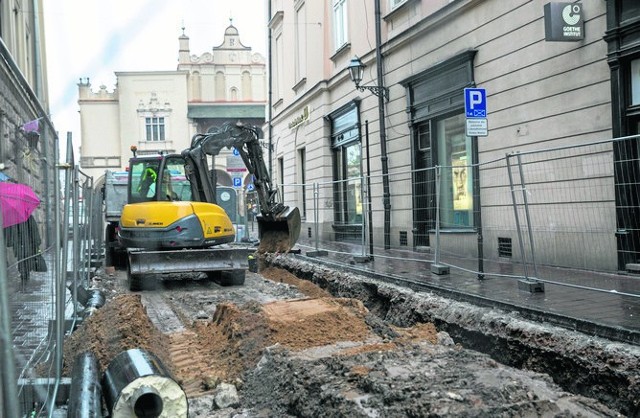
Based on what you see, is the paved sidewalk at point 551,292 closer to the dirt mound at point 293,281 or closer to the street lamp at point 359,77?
the dirt mound at point 293,281

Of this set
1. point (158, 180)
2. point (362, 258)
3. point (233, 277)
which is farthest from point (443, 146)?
point (158, 180)

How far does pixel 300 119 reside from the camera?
20.7 meters

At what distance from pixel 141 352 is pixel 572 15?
7.17 meters

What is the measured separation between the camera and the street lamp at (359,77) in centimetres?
1325

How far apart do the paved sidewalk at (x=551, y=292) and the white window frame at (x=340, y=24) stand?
348 inches

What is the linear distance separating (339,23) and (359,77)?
4.34 m

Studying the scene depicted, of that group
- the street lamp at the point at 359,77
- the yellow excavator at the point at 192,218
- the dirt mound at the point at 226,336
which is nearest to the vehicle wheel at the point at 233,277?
the yellow excavator at the point at 192,218

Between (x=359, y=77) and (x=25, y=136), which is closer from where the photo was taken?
(x=25, y=136)

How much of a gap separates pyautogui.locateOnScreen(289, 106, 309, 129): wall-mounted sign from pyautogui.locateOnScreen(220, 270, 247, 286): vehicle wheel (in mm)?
10560

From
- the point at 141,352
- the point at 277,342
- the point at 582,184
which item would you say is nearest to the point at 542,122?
the point at 582,184

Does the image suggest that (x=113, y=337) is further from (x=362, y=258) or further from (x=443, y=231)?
(x=362, y=258)

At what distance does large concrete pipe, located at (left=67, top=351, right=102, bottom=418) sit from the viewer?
3521mm

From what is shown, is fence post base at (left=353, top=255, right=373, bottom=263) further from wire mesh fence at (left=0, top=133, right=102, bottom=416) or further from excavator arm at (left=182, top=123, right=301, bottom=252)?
wire mesh fence at (left=0, top=133, right=102, bottom=416)

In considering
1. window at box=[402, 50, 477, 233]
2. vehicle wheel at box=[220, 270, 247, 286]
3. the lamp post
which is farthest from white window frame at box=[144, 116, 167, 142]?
vehicle wheel at box=[220, 270, 247, 286]
